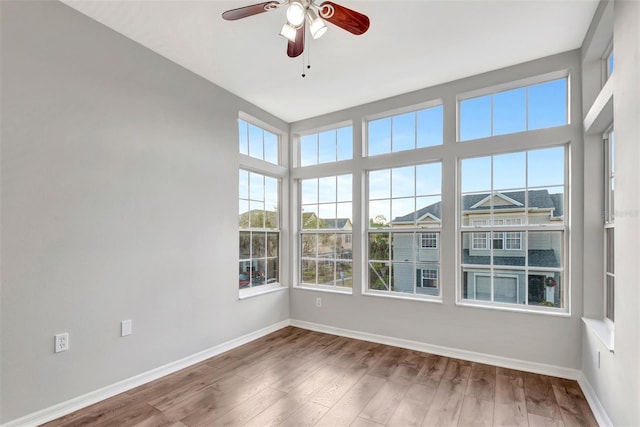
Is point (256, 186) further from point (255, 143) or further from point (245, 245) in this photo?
point (245, 245)

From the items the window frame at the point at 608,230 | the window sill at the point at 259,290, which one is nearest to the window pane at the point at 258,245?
the window sill at the point at 259,290

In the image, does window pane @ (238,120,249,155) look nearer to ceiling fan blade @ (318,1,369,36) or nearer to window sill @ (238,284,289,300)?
window sill @ (238,284,289,300)

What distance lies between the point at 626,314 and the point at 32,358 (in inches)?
147

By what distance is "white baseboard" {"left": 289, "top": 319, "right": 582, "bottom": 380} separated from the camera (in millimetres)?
2879

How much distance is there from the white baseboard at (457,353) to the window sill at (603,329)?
1.75 ft

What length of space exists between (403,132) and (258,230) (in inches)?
89.5

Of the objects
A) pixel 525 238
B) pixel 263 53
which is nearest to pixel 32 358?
pixel 263 53

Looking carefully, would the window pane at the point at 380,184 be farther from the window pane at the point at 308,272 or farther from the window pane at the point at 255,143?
the window pane at the point at 255,143

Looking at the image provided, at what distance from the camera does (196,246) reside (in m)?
3.28

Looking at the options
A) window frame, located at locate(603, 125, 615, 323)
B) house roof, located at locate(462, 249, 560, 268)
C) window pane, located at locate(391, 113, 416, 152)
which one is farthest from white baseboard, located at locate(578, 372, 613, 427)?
window pane, located at locate(391, 113, 416, 152)

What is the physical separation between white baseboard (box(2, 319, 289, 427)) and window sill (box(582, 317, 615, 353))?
3.39 metres

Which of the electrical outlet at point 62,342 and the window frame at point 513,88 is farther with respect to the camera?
the window frame at point 513,88

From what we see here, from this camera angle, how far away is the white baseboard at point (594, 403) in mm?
2119

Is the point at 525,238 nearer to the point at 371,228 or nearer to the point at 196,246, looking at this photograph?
the point at 371,228
